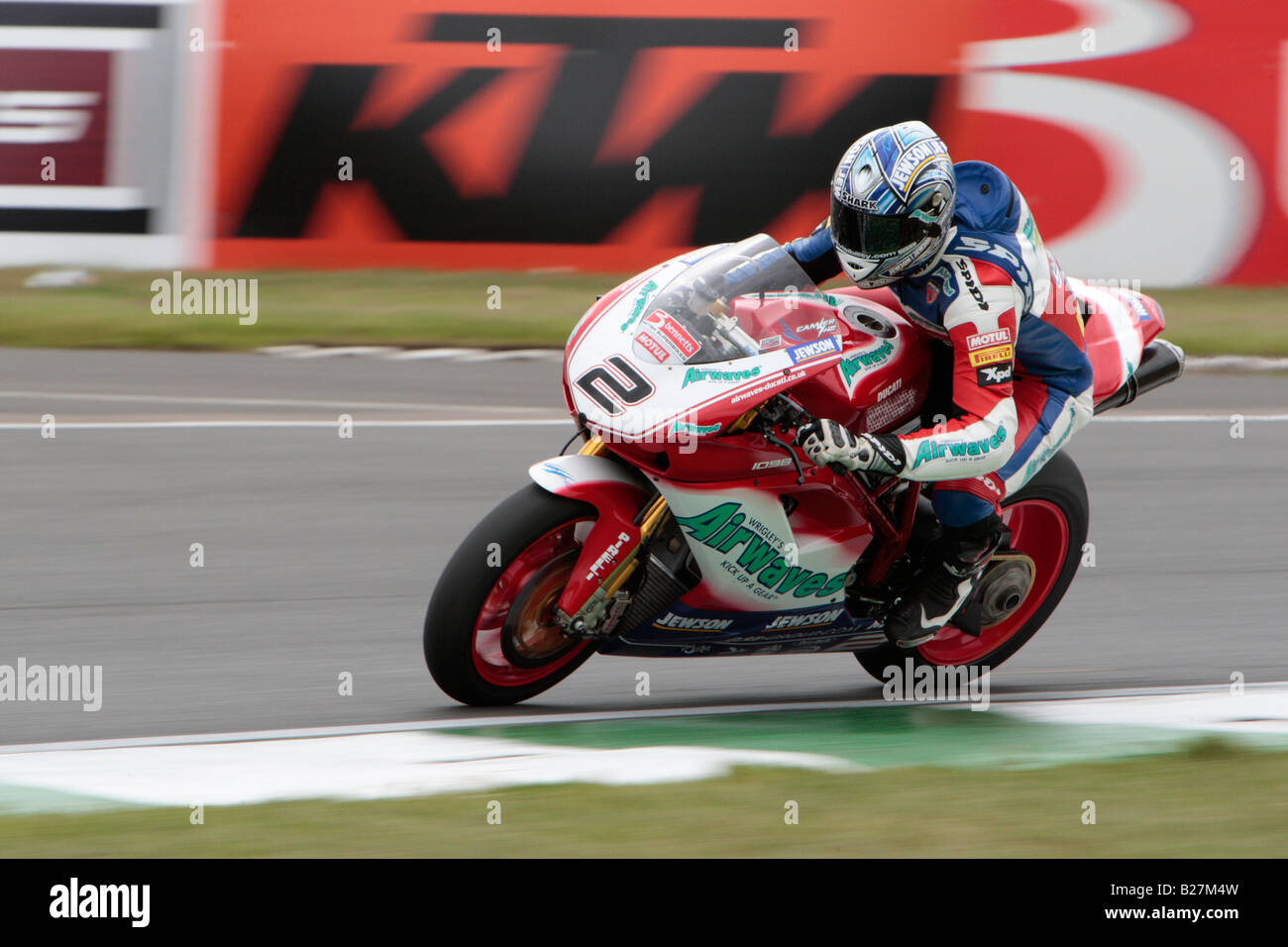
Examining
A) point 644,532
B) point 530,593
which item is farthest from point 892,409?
point 530,593

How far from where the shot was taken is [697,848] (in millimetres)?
3963

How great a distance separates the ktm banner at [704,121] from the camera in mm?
12031

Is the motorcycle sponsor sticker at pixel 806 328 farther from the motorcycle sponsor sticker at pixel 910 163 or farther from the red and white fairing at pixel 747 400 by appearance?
the motorcycle sponsor sticker at pixel 910 163

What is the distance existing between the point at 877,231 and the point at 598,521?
112cm

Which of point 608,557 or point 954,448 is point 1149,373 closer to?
point 954,448

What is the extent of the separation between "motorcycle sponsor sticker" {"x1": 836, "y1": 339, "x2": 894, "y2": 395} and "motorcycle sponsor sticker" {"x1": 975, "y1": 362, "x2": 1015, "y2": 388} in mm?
337

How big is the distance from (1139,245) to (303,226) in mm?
5913

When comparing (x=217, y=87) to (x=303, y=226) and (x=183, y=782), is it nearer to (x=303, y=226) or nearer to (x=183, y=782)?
(x=303, y=226)

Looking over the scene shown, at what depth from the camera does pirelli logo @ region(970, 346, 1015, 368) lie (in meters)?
4.86

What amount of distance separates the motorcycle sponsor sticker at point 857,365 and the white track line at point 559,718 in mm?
1125

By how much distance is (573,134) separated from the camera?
12.1 meters

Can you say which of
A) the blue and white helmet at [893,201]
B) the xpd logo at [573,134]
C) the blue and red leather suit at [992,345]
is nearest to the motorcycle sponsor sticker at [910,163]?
the blue and white helmet at [893,201]

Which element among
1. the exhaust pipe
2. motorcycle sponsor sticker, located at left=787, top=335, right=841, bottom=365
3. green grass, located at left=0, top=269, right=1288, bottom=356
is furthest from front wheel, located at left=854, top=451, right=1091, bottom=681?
green grass, located at left=0, top=269, right=1288, bottom=356
